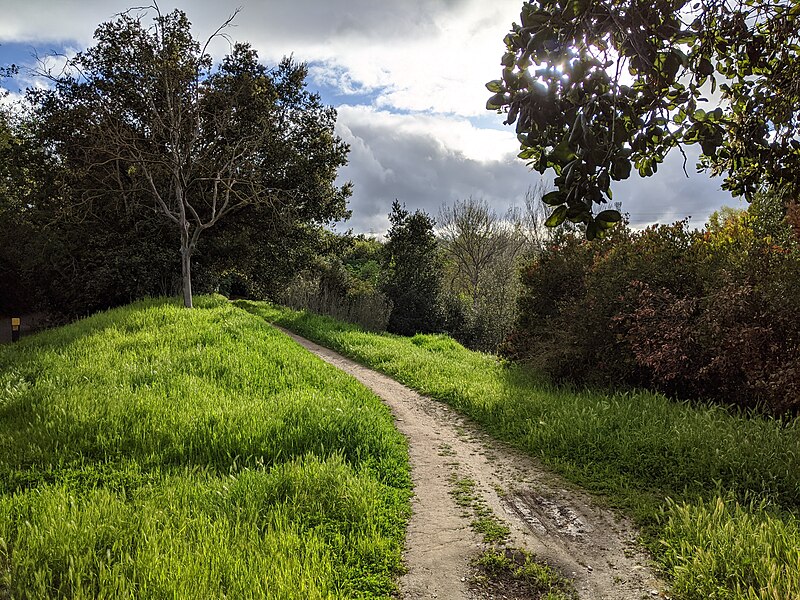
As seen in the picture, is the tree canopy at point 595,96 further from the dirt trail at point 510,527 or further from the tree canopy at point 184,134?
the tree canopy at point 184,134

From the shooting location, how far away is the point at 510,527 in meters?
4.04

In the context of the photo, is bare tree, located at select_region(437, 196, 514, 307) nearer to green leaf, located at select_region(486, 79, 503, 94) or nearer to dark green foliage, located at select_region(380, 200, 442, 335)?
dark green foliage, located at select_region(380, 200, 442, 335)

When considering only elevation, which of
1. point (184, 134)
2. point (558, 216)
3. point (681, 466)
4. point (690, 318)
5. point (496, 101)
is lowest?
point (681, 466)

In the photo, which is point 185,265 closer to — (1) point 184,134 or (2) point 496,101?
(1) point 184,134

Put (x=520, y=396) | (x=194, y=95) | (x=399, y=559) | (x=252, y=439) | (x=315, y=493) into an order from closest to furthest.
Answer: (x=399, y=559), (x=315, y=493), (x=252, y=439), (x=520, y=396), (x=194, y=95)

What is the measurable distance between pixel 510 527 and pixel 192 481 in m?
2.83

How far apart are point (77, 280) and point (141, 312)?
6.99 m

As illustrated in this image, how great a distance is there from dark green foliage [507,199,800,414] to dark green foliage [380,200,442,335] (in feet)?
38.9

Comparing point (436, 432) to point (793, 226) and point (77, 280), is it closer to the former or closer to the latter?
point (793, 226)

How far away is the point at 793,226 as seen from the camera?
6.86m

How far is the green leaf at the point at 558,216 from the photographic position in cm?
165

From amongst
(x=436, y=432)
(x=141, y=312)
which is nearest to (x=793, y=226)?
(x=436, y=432)

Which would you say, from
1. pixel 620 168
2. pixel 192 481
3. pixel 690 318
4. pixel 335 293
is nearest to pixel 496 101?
pixel 620 168

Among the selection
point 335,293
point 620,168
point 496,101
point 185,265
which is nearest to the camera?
point 620,168
